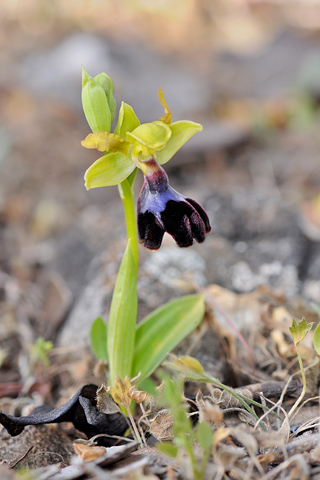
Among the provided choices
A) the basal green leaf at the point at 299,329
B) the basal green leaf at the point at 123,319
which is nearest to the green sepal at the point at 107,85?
the basal green leaf at the point at 123,319

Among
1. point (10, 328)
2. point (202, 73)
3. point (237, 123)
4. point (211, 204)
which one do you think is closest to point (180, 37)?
point (202, 73)

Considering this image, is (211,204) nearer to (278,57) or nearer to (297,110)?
(297,110)

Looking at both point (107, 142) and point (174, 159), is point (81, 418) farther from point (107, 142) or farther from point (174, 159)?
point (174, 159)

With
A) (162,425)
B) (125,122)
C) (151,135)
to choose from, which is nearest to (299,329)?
(162,425)

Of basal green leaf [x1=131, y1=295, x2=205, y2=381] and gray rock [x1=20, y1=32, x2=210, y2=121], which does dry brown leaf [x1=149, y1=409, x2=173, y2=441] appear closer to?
basal green leaf [x1=131, y1=295, x2=205, y2=381]

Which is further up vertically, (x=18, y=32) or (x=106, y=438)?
(x=18, y=32)
